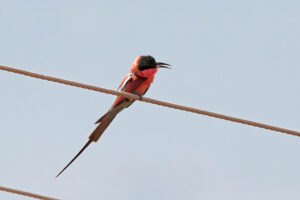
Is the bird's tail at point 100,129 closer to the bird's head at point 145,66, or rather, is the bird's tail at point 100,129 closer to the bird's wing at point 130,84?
the bird's wing at point 130,84

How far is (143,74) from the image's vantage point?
5711 millimetres

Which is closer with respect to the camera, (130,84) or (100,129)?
(100,129)

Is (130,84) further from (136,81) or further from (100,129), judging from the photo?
(100,129)

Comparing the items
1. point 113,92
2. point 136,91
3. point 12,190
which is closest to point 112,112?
point 136,91

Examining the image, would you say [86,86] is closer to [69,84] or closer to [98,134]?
[69,84]

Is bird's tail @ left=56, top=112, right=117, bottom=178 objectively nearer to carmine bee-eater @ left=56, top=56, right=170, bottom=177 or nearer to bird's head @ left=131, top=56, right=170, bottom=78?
carmine bee-eater @ left=56, top=56, right=170, bottom=177

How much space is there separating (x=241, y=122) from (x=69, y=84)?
3.10 ft

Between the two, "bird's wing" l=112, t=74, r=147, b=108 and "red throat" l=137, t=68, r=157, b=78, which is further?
"red throat" l=137, t=68, r=157, b=78

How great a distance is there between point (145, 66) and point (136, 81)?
0.18 meters

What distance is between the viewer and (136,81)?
18.6 ft

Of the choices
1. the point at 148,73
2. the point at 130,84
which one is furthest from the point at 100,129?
the point at 148,73

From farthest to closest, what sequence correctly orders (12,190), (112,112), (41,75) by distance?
(112,112) < (41,75) < (12,190)

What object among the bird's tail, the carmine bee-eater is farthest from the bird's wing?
the bird's tail

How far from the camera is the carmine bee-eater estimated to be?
5.52m
